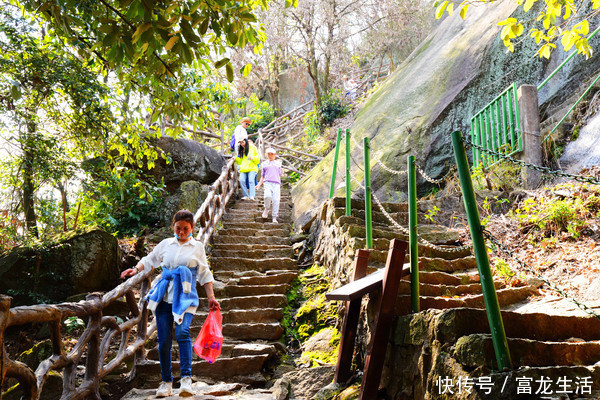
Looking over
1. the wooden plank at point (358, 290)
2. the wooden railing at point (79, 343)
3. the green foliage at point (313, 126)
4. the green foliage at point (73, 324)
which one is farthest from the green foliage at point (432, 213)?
the green foliage at point (313, 126)

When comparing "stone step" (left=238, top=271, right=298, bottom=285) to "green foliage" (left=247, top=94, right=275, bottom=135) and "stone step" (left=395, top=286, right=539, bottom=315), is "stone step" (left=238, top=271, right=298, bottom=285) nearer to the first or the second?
"stone step" (left=395, top=286, right=539, bottom=315)

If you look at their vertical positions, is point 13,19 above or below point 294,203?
above

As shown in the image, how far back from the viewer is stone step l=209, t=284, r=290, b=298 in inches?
240

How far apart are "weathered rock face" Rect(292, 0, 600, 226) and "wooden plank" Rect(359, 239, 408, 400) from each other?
17.0ft

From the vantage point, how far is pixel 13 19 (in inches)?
179

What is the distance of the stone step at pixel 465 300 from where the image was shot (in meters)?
3.46

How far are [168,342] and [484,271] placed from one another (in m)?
2.63

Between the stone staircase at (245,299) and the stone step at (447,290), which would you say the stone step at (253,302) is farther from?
the stone step at (447,290)

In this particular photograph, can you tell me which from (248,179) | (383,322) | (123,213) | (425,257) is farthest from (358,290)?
(123,213)

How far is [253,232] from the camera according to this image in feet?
28.2

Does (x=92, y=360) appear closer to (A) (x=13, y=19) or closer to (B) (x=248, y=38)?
(B) (x=248, y=38)

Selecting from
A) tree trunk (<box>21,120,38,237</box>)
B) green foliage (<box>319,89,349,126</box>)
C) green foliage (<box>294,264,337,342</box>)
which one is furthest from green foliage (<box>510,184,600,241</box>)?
green foliage (<box>319,89,349,126</box>)

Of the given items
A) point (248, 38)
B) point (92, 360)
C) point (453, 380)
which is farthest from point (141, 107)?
point (453, 380)

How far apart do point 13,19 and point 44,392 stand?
12.0ft
